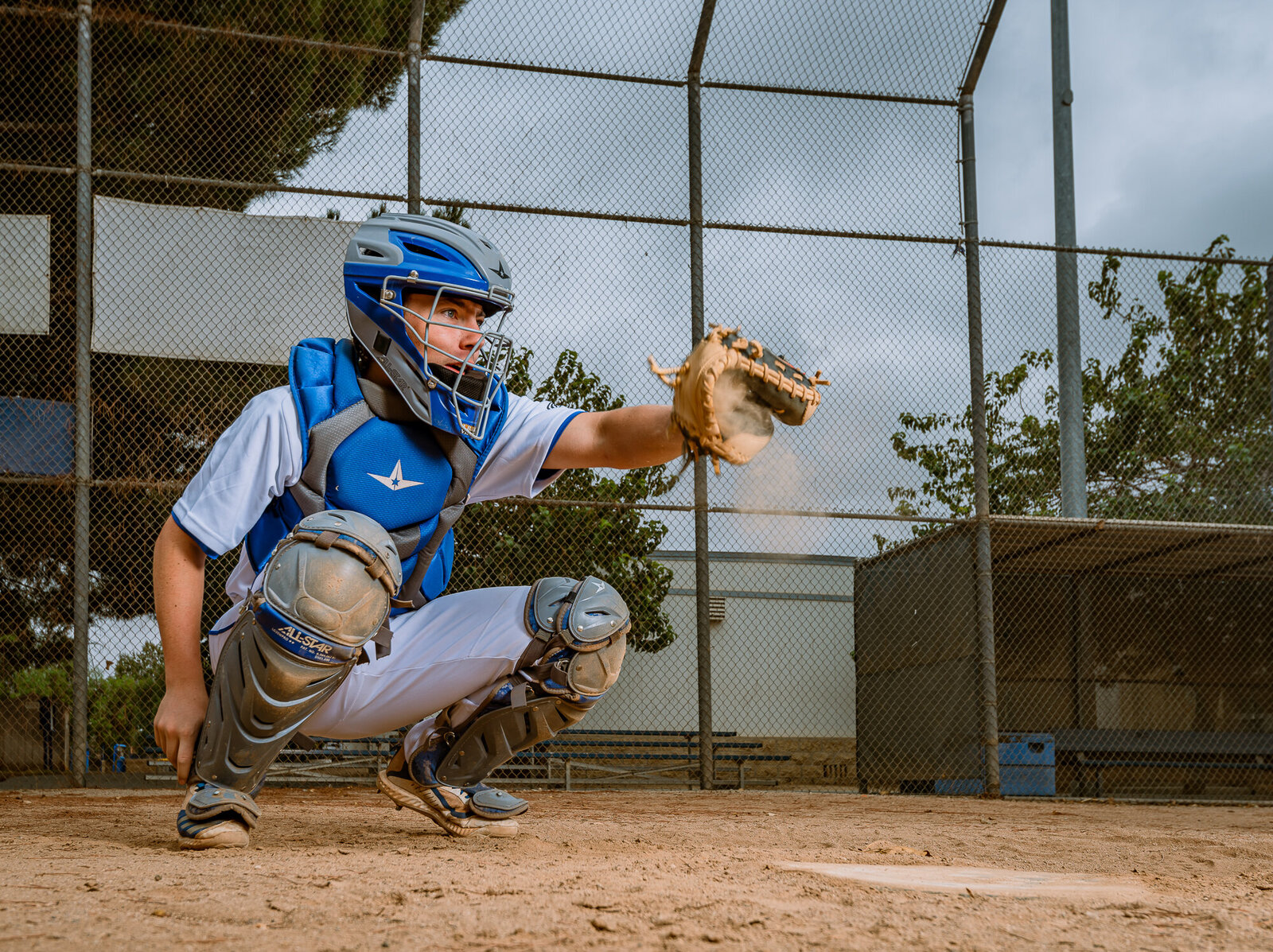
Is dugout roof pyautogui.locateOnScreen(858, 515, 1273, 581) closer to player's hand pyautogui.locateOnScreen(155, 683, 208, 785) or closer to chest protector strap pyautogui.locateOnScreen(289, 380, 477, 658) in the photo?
chest protector strap pyautogui.locateOnScreen(289, 380, 477, 658)

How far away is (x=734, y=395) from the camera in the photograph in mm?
2342

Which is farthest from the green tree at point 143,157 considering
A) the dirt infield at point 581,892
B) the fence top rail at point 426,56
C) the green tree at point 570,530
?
the dirt infield at point 581,892

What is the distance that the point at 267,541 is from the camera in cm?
270

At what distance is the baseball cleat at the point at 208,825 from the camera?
2.46 meters

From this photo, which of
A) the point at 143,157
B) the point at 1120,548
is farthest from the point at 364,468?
the point at 1120,548

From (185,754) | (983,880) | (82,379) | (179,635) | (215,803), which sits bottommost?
(983,880)

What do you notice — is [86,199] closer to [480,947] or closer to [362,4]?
[362,4]

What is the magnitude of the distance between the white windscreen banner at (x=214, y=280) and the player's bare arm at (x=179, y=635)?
3895 millimetres

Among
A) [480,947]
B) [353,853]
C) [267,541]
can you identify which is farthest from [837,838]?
[480,947]

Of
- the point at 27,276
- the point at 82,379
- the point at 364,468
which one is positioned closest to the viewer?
the point at 364,468

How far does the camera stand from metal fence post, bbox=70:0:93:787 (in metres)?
5.66

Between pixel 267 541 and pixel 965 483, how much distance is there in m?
5.50

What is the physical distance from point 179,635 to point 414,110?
15.5ft

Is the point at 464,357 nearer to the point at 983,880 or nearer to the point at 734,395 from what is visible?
the point at 734,395
